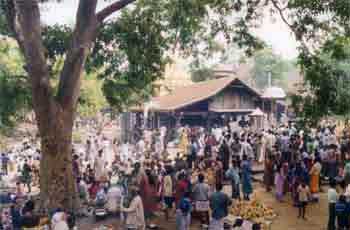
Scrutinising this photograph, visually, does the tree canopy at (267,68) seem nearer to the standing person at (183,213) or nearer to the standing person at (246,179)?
the standing person at (246,179)

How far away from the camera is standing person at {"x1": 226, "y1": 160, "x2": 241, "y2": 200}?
1383 cm

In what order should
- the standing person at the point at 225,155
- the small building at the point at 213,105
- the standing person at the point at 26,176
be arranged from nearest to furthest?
the standing person at the point at 225,155 < the standing person at the point at 26,176 < the small building at the point at 213,105

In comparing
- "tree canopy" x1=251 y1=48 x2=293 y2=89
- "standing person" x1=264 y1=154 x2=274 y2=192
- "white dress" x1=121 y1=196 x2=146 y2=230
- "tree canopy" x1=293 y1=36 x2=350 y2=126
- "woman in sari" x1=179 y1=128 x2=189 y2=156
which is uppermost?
"tree canopy" x1=251 y1=48 x2=293 y2=89

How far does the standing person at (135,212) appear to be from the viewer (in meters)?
11.0

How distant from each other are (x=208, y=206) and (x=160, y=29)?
22.1 feet

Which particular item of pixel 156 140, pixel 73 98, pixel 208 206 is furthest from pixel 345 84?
pixel 156 140

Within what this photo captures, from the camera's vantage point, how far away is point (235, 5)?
13648 millimetres

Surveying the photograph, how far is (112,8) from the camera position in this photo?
39.6 feet

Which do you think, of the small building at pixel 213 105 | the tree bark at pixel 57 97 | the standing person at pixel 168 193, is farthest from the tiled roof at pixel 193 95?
the tree bark at pixel 57 97

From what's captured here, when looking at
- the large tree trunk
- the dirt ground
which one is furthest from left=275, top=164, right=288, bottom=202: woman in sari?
the large tree trunk

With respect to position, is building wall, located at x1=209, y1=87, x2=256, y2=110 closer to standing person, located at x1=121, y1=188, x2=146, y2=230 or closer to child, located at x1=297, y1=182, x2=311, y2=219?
child, located at x1=297, y1=182, x2=311, y2=219

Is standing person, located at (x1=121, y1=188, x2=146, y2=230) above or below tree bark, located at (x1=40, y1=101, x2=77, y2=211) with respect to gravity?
below

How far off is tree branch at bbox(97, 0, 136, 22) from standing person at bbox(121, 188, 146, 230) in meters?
4.52

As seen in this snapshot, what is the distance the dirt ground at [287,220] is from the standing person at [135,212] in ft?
3.19
